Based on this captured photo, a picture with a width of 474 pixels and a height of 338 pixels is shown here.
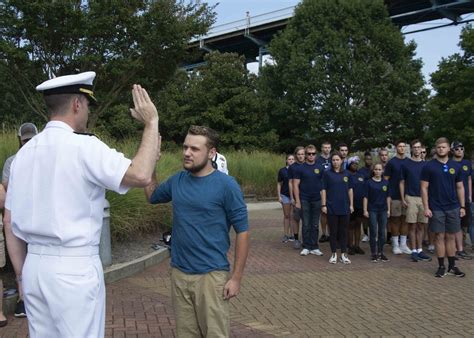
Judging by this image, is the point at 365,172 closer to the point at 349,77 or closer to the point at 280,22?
the point at 349,77

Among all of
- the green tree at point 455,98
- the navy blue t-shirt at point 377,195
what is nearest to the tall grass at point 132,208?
the navy blue t-shirt at point 377,195

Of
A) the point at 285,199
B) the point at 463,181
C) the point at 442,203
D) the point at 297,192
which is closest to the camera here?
the point at 442,203

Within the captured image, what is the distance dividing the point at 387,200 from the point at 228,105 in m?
19.3

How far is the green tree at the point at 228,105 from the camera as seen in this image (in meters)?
27.4

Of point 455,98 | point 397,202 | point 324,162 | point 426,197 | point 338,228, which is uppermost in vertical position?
point 455,98

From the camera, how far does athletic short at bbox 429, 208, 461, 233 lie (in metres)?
7.52

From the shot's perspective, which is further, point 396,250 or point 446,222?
point 396,250

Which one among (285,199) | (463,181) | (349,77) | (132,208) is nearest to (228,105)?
(349,77)

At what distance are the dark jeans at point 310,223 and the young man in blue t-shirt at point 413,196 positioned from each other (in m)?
1.58

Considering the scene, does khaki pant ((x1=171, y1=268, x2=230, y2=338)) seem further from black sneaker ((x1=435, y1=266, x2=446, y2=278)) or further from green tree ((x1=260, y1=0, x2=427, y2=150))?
green tree ((x1=260, y1=0, x2=427, y2=150))

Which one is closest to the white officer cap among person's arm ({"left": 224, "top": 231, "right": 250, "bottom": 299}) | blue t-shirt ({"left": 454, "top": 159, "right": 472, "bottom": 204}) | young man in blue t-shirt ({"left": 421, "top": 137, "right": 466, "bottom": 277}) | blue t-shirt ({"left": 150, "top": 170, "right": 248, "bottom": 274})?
blue t-shirt ({"left": 150, "top": 170, "right": 248, "bottom": 274})

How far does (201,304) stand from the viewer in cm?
334

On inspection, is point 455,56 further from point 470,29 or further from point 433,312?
point 433,312

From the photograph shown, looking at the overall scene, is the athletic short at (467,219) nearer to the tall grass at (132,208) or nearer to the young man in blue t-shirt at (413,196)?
the young man in blue t-shirt at (413,196)
